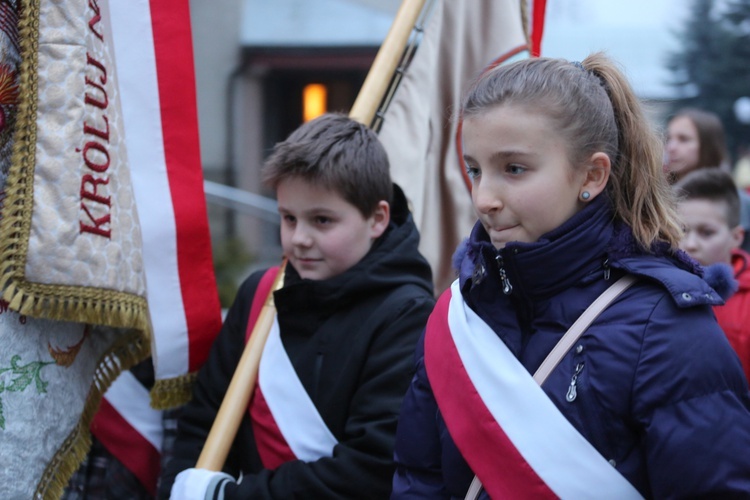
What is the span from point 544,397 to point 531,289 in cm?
21

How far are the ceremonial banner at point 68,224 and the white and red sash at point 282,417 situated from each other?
0.33 meters

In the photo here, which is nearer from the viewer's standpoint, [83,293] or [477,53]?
[83,293]

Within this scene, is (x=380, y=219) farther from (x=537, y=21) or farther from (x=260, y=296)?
(x=537, y=21)

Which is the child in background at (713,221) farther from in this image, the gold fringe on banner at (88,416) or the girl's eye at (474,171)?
the gold fringe on banner at (88,416)

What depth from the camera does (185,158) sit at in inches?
106

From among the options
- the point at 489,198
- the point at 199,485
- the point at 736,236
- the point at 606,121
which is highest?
the point at 606,121

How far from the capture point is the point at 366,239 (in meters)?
2.67

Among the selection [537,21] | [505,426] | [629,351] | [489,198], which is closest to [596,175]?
[489,198]

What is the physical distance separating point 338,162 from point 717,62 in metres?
6.98

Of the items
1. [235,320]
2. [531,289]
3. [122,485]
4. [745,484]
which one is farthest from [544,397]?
[122,485]

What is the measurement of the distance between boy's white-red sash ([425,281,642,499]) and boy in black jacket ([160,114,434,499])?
468 millimetres

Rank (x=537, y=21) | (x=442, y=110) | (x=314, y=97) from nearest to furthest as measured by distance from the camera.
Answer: (x=442, y=110) < (x=537, y=21) < (x=314, y=97)

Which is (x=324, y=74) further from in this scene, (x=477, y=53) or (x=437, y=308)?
(x=437, y=308)

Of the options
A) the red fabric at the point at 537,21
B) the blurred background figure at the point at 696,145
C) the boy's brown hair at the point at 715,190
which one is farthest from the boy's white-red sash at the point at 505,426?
the blurred background figure at the point at 696,145
